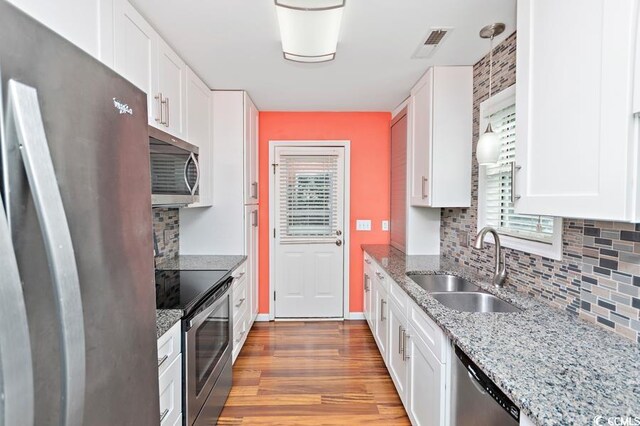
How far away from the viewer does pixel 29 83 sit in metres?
0.52

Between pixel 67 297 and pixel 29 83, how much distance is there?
1.23 feet

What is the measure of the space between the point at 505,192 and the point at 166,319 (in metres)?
2.10

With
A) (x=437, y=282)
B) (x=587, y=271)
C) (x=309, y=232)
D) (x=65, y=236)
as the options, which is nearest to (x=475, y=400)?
(x=587, y=271)

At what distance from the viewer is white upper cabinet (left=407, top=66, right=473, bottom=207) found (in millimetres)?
2328

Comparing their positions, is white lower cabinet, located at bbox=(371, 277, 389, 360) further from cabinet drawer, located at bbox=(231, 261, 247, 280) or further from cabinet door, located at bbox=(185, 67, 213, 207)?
cabinet door, located at bbox=(185, 67, 213, 207)

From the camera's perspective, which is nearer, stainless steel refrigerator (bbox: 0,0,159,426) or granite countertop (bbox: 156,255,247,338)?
stainless steel refrigerator (bbox: 0,0,159,426)

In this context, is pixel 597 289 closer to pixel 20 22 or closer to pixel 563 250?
pixel 563 250

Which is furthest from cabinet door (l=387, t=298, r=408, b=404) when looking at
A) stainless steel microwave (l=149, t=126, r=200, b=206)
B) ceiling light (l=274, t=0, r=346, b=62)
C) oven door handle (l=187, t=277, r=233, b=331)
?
ceiling light (l=274, t=0, r=346, b=62)

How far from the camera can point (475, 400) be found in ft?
3.67

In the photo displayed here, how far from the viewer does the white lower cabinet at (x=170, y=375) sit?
127cm

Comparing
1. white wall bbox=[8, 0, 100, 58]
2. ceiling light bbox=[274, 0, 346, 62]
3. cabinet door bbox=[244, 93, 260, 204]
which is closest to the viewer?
white wall bbox=[8, 0, 100, 58]

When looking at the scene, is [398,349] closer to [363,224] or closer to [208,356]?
[208,356]

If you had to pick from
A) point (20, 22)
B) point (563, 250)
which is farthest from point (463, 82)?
point (20, 22)
